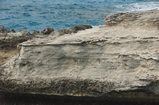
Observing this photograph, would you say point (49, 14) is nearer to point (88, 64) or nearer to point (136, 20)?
point (136, 20)

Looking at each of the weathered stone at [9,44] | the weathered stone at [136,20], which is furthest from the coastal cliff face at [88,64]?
the weathered stone at [9,44]

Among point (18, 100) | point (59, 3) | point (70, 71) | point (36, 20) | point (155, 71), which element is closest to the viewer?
point (155, 71)

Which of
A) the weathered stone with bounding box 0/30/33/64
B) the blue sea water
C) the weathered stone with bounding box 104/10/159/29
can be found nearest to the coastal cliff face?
the weathered stone with bounding box 104/10/159/29

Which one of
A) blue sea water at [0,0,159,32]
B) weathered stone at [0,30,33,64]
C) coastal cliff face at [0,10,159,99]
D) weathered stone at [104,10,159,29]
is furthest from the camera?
blue sea water at [0,0,159,32]

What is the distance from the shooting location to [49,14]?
714 inches

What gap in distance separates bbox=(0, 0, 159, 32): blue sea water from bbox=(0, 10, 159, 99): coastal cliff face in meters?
9.39

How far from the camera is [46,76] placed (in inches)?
211

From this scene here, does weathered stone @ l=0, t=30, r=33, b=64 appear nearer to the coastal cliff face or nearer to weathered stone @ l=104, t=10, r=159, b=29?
the coastal cliff face

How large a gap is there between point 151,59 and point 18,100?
9.70 feet

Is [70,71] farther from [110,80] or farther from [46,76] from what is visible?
[110,80]

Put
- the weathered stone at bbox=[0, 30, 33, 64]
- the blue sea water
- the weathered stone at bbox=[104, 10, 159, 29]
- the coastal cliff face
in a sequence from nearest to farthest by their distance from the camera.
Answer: the coastal cliff face → the weathered stone at bbox=[104, 10, 159, 29] → the weathered stone at bbox=[0, 30, 33, 64] → the blue sea water

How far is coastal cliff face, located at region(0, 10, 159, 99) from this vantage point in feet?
16.5

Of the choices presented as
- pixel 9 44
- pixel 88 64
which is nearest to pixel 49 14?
pixel 9 44

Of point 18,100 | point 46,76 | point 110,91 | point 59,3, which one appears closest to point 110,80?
point 110,91
